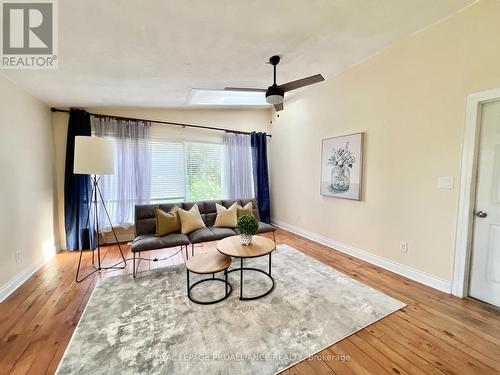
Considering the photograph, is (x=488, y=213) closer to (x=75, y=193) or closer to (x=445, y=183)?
(x=445, y=183)

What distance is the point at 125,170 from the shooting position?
409cm

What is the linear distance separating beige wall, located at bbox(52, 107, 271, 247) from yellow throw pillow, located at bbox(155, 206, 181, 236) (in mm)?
1495

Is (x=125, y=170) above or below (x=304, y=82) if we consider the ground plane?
below

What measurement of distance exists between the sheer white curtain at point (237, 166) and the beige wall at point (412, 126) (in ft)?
5.63

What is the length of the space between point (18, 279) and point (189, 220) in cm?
203

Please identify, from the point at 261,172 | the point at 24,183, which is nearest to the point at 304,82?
the point at 261,172

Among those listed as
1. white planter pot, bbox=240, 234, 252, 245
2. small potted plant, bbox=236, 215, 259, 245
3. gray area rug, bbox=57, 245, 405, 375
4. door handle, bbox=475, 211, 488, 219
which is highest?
door handle, bbox=475, 211, 488, 219

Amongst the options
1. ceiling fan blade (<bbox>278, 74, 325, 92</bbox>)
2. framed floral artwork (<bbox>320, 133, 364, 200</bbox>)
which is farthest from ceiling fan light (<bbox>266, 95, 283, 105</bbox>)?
framed floral artwork (<bbox>320, 133, 364, 200</bbox>)

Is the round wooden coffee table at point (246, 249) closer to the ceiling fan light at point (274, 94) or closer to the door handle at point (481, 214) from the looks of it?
the ceiling fan light at point (274, 94)

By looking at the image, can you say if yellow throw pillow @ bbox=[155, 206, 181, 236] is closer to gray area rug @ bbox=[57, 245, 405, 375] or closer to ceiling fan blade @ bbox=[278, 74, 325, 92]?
gray area rug @ bbox=[57, 245, 405, 375]

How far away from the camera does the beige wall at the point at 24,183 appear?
2.49 metres

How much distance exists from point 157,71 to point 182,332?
2787mm

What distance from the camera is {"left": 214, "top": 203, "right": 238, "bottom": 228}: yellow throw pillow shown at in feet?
12.2
